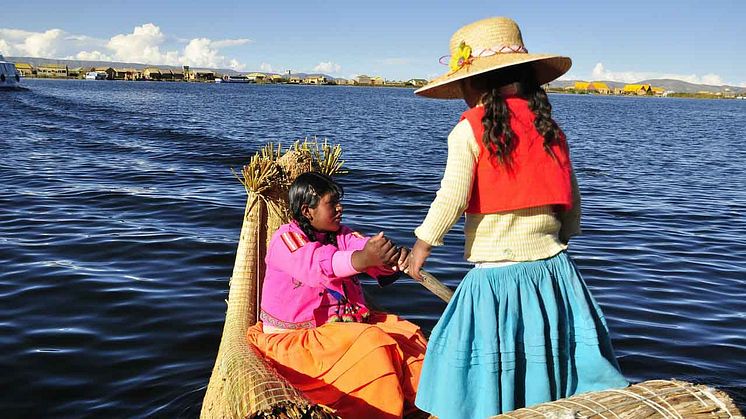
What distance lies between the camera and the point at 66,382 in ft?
16.6

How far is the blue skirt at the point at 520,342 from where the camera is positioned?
2619mm

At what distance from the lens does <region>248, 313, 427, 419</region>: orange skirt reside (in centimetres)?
328

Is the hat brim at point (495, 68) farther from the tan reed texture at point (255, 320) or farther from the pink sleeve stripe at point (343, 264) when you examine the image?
the tan reed texture at point (255, 320)

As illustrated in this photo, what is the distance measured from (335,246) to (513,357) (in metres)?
1.48

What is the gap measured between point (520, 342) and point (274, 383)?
1.07 metres

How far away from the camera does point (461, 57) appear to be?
264cm

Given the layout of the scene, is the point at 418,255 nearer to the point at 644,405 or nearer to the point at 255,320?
the point at 644,405

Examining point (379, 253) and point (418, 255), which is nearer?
point (418, 255)

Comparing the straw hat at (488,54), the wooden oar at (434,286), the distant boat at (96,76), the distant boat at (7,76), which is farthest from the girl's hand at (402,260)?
the distant boat at (96,76)

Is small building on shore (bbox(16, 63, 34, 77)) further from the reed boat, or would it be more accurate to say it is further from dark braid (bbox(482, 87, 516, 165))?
dark braid (bbox(482, 87, 516, 165))

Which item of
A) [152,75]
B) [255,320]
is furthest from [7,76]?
[152,75]

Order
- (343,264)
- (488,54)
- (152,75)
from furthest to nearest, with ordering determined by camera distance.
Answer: (152,75) < (343,264) < (488,54)

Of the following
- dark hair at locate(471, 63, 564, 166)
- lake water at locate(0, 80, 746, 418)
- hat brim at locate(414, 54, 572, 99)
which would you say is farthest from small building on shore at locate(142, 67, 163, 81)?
dark hair at locate(471, 63, 564, 166)

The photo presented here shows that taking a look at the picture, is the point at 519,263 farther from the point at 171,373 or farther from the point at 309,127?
the point at 309,127
